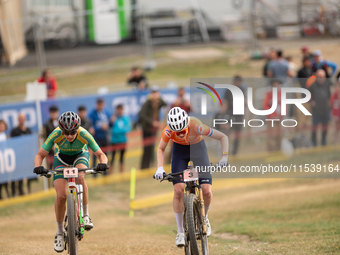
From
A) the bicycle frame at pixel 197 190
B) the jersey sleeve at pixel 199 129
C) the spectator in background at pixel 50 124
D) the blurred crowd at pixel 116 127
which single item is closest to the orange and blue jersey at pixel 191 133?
the jersey sleeve at pixel 199 129

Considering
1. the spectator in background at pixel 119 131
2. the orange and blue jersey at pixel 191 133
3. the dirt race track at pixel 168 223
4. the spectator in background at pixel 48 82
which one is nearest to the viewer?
the orange and blue jersey at pixel 191 133

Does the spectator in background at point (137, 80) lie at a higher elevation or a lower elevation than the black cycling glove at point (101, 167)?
higher

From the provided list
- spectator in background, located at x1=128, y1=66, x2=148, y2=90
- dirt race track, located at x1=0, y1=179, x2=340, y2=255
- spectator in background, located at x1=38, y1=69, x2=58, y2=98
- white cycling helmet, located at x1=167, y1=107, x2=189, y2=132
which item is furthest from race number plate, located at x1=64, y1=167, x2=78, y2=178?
spectator in background, located at x1=128, y1=66, x2=148, y2=90

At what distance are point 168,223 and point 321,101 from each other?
16.5ft

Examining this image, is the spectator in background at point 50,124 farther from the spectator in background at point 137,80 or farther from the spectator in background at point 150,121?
the spectator in background at point 137,80

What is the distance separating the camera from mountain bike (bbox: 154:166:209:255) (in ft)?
21.3

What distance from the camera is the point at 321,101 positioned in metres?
12.4

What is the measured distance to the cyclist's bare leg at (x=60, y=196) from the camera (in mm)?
7020

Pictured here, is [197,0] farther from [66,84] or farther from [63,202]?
[63,202]

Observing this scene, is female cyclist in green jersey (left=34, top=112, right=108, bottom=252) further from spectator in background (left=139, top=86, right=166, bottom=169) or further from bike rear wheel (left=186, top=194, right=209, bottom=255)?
spectator in background (left=139, top=86, right=166, bottom=169)

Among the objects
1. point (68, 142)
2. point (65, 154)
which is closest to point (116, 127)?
point (65, 154)

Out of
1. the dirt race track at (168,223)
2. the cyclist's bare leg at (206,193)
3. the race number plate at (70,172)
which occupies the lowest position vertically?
the dirt race track at (168,223)

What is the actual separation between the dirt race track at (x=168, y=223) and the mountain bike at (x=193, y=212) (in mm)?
1028

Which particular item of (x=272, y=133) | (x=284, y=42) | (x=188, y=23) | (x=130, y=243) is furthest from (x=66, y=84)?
(x=130, y=243)
